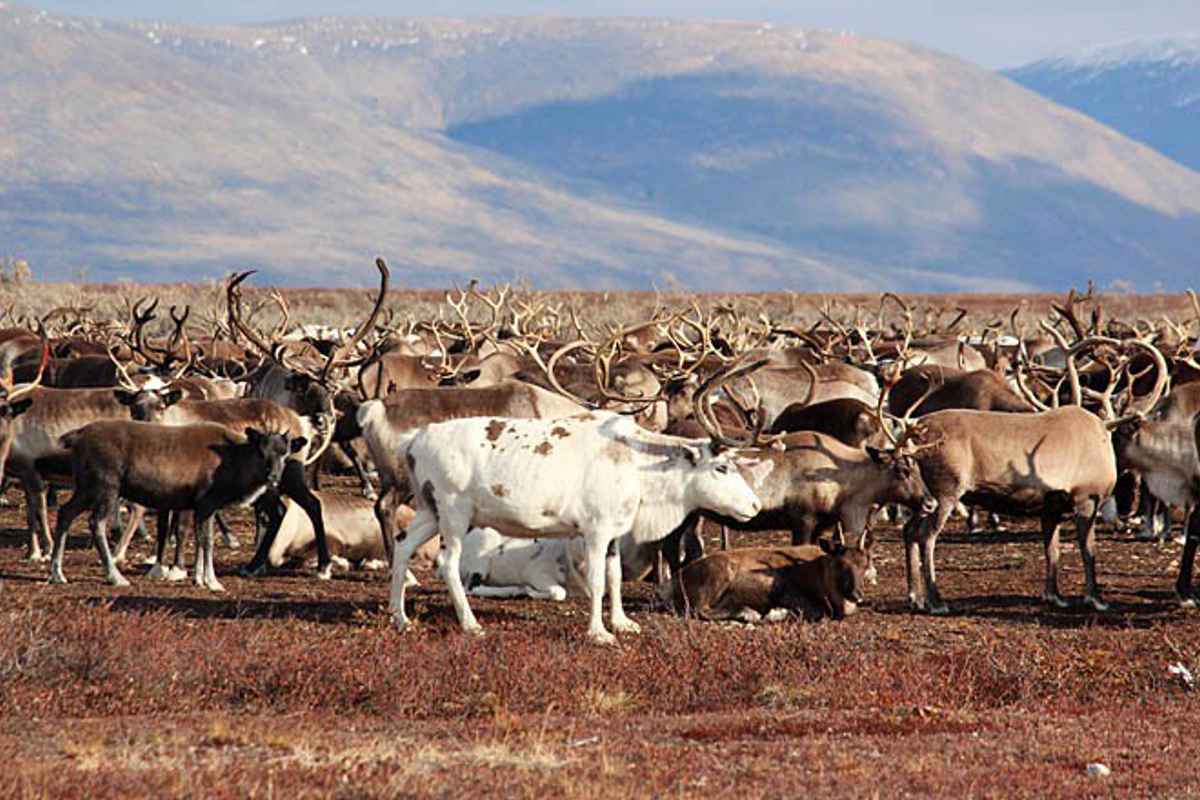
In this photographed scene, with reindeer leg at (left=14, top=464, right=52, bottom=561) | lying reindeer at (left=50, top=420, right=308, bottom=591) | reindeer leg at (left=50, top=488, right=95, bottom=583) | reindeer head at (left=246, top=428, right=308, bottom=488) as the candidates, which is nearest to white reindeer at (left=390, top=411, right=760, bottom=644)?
reindeer head at (left=246, top=428, right=308, bottom=488)

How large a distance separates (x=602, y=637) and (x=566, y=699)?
1378 mm

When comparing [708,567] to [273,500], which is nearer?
[708,567]

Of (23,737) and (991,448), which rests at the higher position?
(991,448)

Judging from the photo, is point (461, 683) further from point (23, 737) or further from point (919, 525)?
point (919, 525)

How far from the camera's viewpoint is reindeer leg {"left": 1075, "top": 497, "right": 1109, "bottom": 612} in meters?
14.5

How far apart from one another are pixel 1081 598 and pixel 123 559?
25.1 ft

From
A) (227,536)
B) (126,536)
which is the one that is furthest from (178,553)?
(227,536)

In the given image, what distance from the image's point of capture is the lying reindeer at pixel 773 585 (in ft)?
44.3

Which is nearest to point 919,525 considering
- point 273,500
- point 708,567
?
point 708,567

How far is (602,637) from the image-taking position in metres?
12.4

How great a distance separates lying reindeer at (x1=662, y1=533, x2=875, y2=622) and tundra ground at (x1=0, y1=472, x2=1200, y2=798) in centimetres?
30

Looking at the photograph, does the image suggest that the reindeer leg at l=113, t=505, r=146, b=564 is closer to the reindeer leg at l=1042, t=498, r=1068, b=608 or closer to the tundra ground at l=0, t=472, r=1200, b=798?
the tundra ground at l=0, t=472, r=1200, b=798

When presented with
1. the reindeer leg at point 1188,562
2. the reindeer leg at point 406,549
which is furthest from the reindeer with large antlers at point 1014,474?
the reindeer leg at point 406,549

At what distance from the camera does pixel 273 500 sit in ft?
52.4
